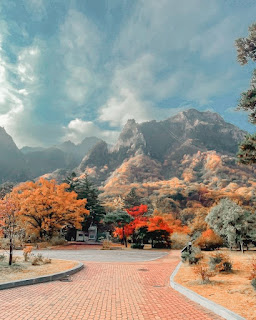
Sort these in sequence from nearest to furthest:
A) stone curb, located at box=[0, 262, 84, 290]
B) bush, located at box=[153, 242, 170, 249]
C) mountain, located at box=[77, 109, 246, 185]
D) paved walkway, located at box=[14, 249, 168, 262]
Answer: stone curb, located at box=[0, 262, 84, 290], paved walkway, located at box=[14, 249, 168, 262], bush, located at box=[153, 242, 170, 249], mountain, located at box=[77, 109, 246, 185]

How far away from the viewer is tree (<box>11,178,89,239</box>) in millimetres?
29547

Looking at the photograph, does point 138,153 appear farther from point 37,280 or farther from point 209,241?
point 37,280

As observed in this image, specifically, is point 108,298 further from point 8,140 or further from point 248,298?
point 8,140

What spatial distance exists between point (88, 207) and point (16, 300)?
3362cm

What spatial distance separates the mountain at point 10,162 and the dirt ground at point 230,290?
16531 centimetres

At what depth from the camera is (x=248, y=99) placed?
1084cm

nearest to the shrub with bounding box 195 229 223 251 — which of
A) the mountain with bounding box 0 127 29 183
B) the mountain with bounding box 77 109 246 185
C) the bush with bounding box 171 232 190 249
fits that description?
the bush with bounding box 171 232 190 249

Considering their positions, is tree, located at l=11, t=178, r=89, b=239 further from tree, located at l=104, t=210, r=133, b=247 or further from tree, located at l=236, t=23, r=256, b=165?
tree, located at l=236, t=23, r=256, b=165

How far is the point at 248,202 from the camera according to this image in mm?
69312

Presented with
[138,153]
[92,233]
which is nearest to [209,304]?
[92,233]

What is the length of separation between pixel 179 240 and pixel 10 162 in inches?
6502

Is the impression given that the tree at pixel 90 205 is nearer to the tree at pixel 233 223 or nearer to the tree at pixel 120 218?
the tree at pixel 120 218

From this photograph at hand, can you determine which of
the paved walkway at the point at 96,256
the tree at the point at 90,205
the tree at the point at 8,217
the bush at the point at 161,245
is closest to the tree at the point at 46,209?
the tree at the point at 90,205

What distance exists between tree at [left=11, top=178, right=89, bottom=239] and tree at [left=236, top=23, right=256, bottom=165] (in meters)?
25.2
